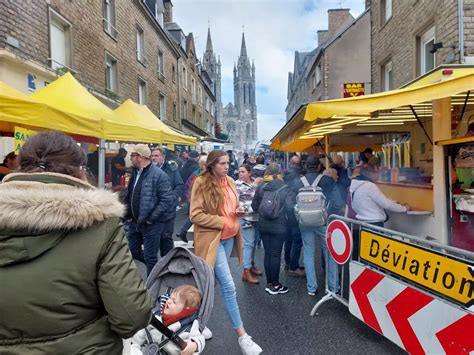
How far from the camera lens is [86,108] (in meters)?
6.33

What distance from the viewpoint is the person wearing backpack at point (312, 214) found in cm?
443

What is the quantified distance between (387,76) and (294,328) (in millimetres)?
11300

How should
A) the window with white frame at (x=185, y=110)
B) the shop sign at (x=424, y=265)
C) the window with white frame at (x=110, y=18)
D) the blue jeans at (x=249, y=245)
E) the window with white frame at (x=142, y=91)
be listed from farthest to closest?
the window with white frame at (x=185, y=110)
the window with white frame at (x=142, y=91)
the window with white frame at (x=110, y=18)
the blue jeans at (x=249, y=245)
the shop sign at (x=424, y=265)

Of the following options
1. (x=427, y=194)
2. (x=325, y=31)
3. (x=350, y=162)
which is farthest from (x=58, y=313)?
(x=325, y=31)

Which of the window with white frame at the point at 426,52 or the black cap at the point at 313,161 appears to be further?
the window with white frame at the point at 426,52

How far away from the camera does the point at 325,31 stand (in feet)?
104

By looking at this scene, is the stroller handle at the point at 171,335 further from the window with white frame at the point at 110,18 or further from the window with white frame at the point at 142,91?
the window with white frame at the point at 142,91

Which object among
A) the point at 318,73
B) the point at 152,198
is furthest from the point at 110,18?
the point at 318,73

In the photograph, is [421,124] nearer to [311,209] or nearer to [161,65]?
[311,209]

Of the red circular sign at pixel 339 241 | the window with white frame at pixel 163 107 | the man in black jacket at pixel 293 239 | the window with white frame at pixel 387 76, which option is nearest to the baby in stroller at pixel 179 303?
the red circular sign at pixel 339 241

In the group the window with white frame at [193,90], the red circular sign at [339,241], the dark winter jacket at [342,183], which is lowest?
the red circular sign at [339,241]

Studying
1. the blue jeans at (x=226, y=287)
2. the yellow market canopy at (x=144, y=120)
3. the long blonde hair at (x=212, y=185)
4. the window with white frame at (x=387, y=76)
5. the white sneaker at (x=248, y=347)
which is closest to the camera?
the white sneaker at (x=248, y=347)

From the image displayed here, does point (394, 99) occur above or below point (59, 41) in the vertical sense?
below

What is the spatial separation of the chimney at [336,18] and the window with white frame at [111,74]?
58.3 feet
